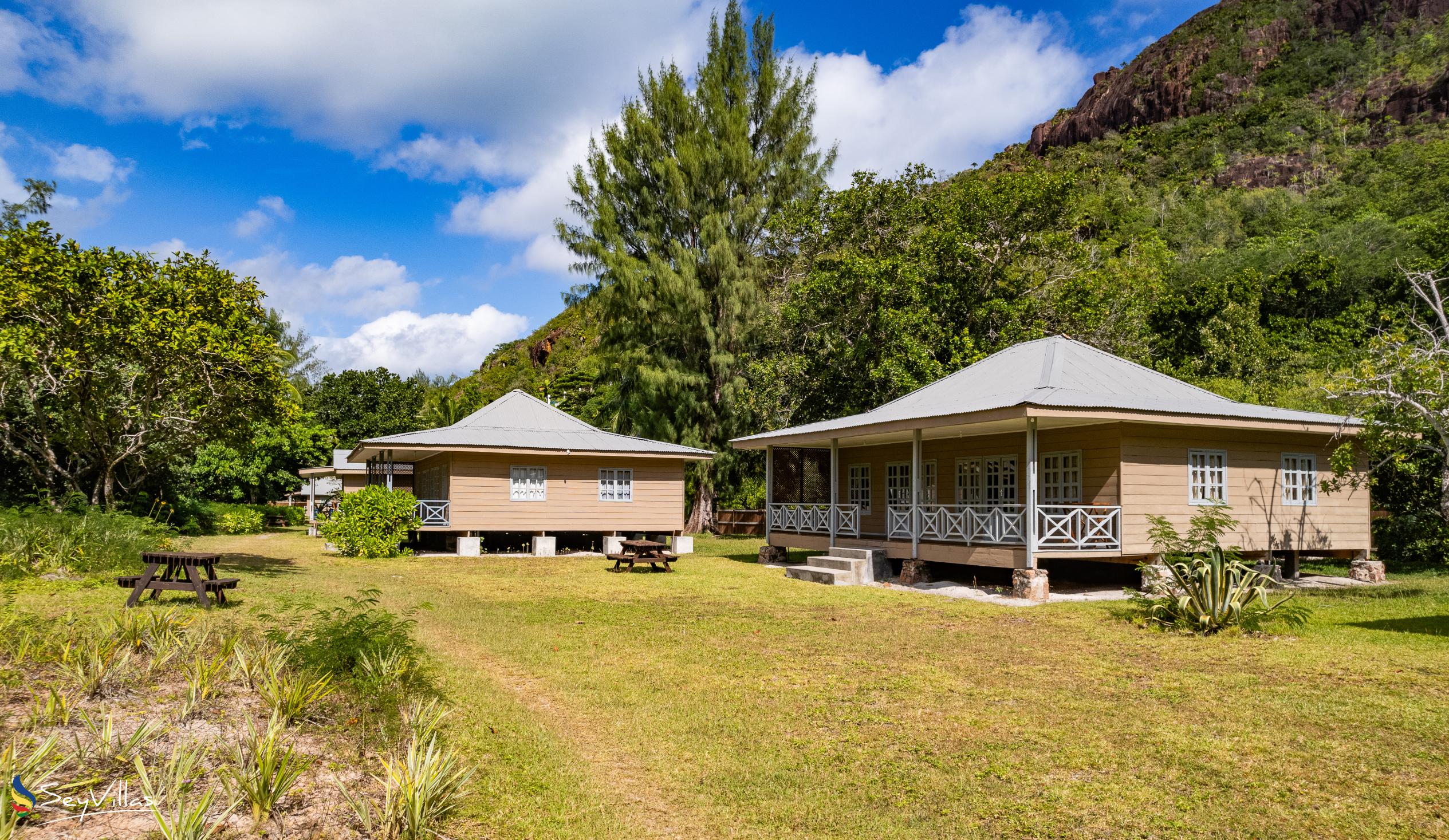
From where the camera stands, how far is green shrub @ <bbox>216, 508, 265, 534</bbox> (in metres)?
31.3

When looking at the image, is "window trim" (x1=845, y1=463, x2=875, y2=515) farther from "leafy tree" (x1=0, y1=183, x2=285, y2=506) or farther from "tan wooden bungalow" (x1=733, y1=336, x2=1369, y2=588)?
"leafy tree" (x1=0, y1=183, x2=285, y2=506)

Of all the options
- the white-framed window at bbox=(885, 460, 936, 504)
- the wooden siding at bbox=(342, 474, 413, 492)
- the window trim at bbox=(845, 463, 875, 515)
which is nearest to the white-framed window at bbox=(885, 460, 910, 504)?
the white-framed window at bbox=(885, 460, 936, 504)

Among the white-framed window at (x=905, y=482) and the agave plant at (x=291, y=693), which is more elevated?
the white-framed window at (x=905, y=482)

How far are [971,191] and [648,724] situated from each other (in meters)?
24.2

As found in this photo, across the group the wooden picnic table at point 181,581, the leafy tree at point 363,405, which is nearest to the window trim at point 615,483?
the wooden picnic table at point 181,581

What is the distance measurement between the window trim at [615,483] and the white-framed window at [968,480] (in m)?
10.1

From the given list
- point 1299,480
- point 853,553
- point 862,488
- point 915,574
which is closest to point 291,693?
point 915,574

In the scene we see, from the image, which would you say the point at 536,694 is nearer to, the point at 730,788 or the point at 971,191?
the point at 730,788

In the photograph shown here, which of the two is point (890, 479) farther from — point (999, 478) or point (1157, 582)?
point (1157, 582)

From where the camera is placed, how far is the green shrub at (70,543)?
13016 millimetres

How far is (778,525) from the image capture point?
21.4 m

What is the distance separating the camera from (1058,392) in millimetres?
14234

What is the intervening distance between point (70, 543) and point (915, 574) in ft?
45.4

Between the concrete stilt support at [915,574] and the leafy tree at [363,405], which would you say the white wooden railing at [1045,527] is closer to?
the concrete stilt support at [915,574]
